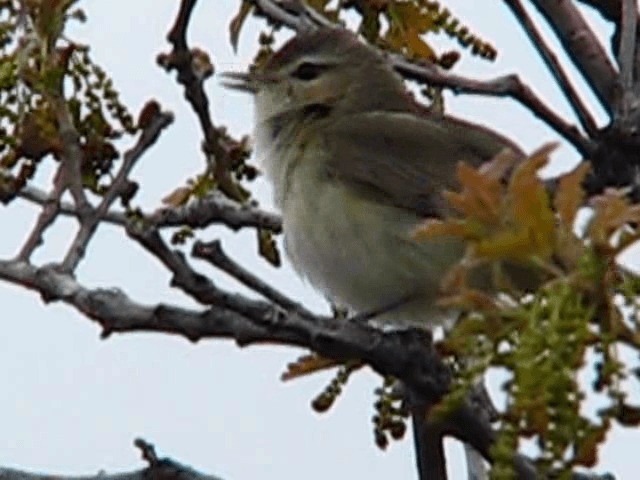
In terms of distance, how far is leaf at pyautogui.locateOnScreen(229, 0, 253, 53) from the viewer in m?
3.37

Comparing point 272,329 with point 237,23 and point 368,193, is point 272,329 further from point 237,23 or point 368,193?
point 368,193

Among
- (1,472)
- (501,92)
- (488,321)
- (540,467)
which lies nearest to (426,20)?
(501,92)

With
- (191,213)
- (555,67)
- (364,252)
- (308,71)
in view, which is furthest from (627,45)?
(308,71)

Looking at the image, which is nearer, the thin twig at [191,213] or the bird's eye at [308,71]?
the thin twig at [191,213]

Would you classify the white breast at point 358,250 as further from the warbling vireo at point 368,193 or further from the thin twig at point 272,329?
the thin twig at point 272,329

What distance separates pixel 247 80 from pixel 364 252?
0.80 metres

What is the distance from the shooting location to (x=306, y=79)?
15.0 feet

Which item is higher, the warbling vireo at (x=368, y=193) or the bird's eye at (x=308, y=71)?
the bird's eye at (x=308, y=71)

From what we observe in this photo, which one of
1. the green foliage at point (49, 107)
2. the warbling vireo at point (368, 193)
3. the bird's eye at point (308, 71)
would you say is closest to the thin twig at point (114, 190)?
the green foliage at point (49, 107)

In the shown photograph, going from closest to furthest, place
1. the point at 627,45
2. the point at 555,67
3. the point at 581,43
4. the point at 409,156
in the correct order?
the point at 627,45 < the point at 555,67 < the point at 581,43 < the point at 409,156

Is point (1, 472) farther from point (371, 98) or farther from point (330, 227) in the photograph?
point (371, 98)

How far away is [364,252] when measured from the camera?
3.90m

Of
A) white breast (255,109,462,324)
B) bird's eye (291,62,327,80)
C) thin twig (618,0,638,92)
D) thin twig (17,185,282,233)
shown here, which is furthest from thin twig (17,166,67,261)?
bird's eye (291,62,327,80)

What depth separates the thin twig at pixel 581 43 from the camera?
10.3 ft
